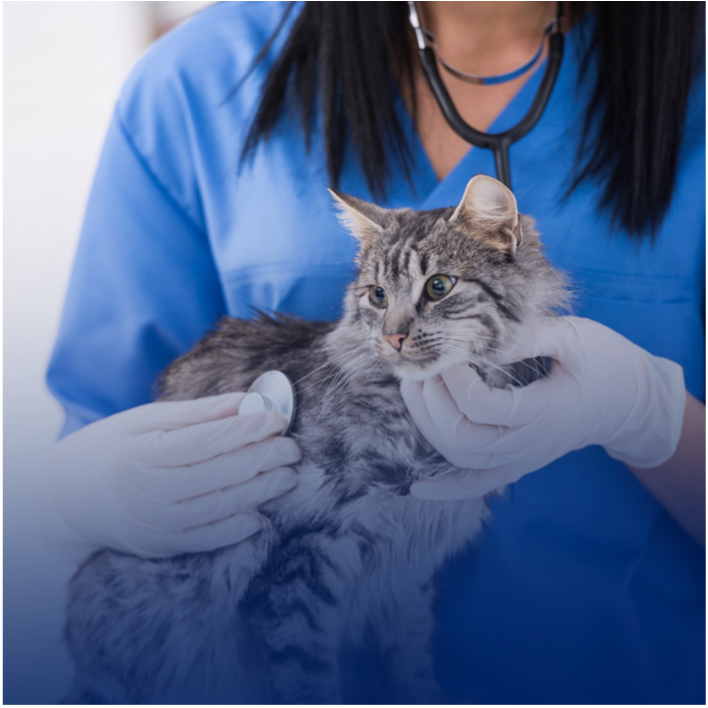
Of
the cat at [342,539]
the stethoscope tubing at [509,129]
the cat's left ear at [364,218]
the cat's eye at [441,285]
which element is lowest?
the cat at [342,539]

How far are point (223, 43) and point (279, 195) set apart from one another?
0.34 metres

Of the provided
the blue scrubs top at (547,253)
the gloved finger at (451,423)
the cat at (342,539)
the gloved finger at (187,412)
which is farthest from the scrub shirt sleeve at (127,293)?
the gloved finger at (451,423)

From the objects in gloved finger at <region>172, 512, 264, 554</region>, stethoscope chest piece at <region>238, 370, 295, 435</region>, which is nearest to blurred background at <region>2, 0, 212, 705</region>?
gloved finger at <region>172, 512, 264, 554</region>

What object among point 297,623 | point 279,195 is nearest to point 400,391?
point 297,623

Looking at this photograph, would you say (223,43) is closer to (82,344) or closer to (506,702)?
(82,344)

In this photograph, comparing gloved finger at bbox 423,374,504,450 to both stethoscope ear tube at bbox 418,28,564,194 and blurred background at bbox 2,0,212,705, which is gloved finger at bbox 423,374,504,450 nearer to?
stethoscope ear tube at bbox 418,28,564,194

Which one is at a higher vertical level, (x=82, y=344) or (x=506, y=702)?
(x=82, y=344)

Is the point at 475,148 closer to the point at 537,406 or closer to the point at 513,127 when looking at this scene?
the point at 513,127

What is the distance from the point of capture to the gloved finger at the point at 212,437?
52cm

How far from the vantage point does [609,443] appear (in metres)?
0.61

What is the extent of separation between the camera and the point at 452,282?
0.50m

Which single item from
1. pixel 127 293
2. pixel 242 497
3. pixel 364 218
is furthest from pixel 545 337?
pixel 127 293

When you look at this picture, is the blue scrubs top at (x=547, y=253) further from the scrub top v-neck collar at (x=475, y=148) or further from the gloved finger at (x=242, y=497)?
the gloved finger at (x=242, y=497)

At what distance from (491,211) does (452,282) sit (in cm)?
7
